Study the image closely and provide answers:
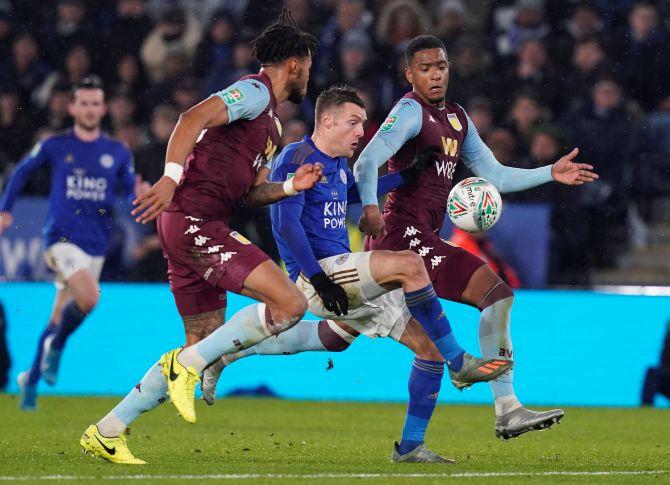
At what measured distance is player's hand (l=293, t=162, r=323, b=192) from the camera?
5.83 metres

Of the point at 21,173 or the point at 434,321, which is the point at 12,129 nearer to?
the point at 21,173

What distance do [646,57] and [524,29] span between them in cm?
126

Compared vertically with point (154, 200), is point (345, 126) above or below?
above

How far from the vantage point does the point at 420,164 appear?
22.4 ft

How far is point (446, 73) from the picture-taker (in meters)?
7.02

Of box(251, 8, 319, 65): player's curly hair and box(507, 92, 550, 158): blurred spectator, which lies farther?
box(507, 92, 550, 158): blurred spectator

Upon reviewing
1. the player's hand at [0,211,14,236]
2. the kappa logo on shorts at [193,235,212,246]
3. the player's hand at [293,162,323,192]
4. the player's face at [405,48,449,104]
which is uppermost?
the player's face at [405,48,449,104]

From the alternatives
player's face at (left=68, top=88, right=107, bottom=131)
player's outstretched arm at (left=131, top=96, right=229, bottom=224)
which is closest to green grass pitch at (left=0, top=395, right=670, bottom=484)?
player's outstretched arm at (left=131, top=96, right=229, bottom=224)

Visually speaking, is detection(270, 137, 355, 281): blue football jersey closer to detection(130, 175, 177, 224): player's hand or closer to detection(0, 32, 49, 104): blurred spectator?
detection(130, 175, 177, 224): player's hand

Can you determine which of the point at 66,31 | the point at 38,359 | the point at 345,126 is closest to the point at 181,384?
the point at 345,126

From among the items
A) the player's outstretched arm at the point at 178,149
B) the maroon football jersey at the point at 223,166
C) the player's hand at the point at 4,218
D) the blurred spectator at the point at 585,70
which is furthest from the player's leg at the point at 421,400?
the blurred spectator at the point at 585,70

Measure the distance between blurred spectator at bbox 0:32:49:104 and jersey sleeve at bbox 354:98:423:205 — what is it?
757 centimetres

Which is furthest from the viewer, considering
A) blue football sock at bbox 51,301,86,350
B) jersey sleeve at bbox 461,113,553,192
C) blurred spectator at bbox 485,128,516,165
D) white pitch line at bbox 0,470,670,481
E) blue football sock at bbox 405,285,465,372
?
blurred spectator at bbox 485,128,516,165

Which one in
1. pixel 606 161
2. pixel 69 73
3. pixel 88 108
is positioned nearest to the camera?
pixel 88 108
